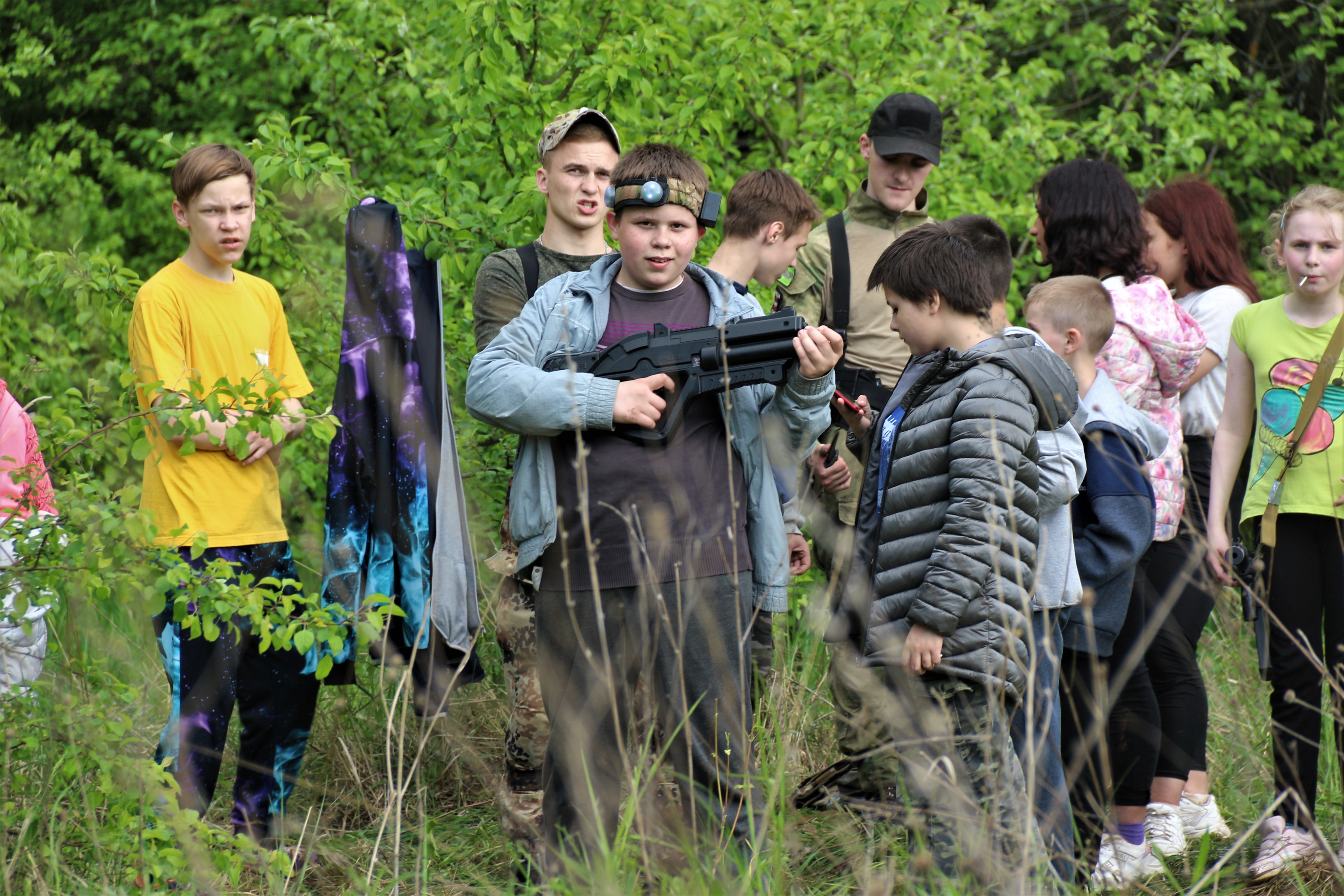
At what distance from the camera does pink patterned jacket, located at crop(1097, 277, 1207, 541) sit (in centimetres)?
331

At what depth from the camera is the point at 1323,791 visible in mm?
3561

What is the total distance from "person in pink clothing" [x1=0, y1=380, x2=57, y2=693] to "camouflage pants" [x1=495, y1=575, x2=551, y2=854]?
3.69 feet

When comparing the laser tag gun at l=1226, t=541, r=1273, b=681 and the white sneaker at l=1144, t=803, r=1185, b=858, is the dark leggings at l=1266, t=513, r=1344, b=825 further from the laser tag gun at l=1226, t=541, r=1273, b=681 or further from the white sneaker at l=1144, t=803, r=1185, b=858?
the white sneaker at l=1144, t=803, r=1185, b=858

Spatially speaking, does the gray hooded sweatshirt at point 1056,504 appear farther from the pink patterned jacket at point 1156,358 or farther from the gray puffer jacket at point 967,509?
the pink patterned jacket at point 1156,358

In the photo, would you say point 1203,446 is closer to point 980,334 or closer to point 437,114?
point 980,334

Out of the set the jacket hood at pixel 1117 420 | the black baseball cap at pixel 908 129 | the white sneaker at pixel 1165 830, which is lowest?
the white sneaker at pixel 1165 830

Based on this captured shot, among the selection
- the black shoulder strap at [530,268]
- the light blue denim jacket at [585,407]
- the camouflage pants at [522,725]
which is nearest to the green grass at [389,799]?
the camouflage pants at [522,725]

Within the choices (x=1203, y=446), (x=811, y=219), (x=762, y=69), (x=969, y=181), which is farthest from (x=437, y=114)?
(x=1203, y=446)

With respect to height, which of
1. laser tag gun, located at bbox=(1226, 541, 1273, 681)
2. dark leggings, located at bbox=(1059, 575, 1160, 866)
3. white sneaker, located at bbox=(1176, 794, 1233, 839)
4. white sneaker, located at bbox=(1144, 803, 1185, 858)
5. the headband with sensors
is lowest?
white sneaker, located at bbox=(1176, 794, 1233, 839)

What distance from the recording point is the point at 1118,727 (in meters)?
3.13

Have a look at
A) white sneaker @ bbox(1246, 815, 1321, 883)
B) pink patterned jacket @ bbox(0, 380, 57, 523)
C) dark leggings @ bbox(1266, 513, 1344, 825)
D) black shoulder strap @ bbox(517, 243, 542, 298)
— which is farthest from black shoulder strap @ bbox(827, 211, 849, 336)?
pink patterned jacket @ bbox(0, 380, 57, 523)

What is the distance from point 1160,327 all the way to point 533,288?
1.80 metres

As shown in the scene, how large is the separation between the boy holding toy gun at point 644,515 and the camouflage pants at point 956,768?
1.12ft

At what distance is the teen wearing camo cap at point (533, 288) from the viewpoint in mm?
3086
